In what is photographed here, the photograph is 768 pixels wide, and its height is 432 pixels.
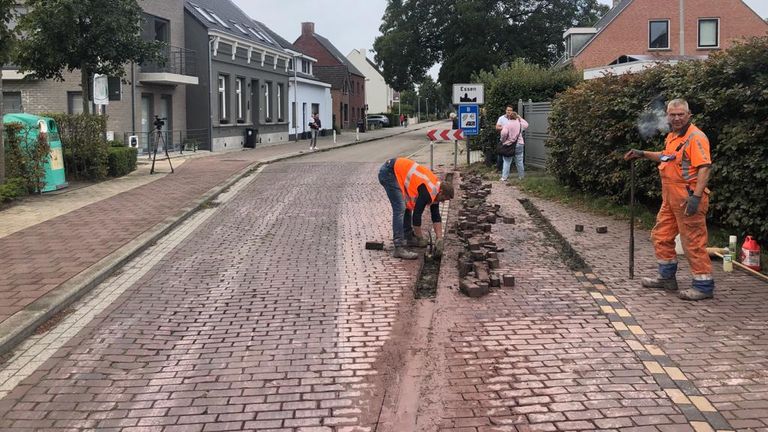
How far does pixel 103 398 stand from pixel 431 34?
156ft

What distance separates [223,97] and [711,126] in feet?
86.3

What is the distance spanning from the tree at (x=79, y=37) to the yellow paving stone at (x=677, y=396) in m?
15.6

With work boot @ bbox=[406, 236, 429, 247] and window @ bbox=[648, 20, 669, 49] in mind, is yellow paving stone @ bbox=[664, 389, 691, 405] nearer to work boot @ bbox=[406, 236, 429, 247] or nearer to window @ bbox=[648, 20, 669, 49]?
work boot @ bbox=[406, 236, 429, 247]

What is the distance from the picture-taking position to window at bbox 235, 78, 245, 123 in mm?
33406

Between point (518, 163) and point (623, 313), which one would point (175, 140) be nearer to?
point (518, 163)

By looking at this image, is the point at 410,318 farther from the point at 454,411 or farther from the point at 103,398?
the point at 103,398

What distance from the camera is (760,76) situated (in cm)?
754

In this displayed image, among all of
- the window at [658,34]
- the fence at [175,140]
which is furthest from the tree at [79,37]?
the window at [658,34]

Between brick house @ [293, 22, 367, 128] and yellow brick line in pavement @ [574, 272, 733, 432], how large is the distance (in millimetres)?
54975

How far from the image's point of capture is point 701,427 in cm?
394

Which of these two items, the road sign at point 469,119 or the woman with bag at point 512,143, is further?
the road sign at point 469,119

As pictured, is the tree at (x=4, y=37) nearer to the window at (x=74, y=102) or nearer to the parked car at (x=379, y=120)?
the window at (x=74, y=102)

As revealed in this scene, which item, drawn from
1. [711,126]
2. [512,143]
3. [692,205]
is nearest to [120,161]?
[512,143]

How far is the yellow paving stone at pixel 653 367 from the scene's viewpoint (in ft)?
15.7
